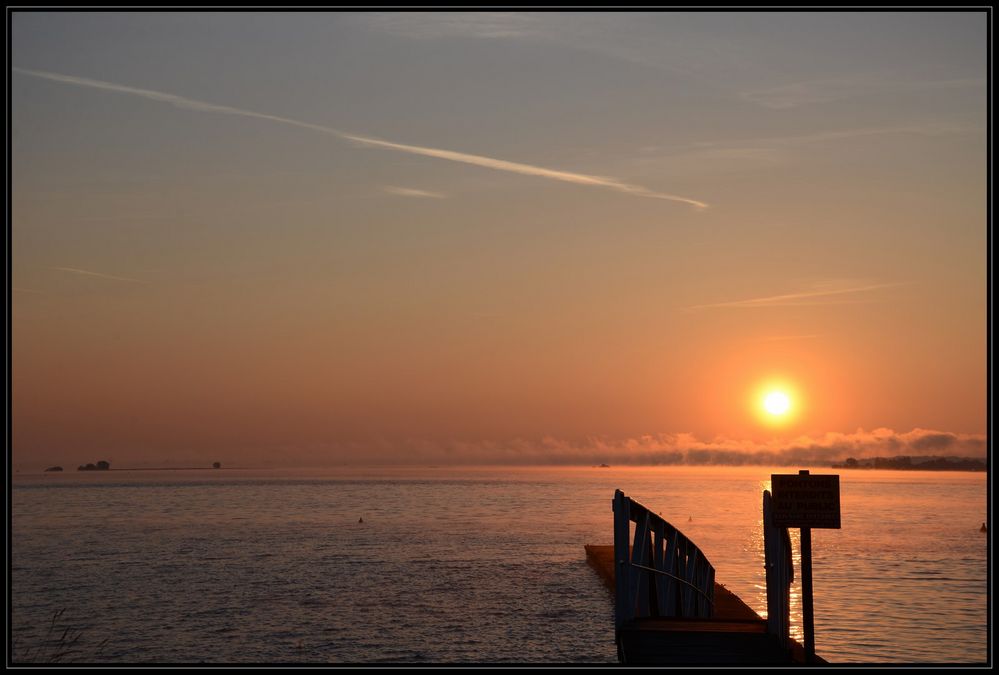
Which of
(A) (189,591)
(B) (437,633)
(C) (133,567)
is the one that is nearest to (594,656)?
(B) (437,633)

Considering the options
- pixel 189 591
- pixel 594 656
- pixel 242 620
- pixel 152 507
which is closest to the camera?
pixel 594 656

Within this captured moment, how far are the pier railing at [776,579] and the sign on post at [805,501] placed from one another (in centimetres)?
26

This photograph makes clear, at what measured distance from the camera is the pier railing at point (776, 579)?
12672 millimetres

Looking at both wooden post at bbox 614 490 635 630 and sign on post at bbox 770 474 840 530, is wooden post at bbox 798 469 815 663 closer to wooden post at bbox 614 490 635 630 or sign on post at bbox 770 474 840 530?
sign on post at bbox 770 474 840 530

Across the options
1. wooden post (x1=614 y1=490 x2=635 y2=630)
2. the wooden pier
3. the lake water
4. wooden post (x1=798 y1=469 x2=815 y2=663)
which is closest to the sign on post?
wooden post (x1=798 y1=469 x2=815 y2=663)

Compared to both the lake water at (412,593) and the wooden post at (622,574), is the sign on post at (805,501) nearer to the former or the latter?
the wooden post at (622,574)

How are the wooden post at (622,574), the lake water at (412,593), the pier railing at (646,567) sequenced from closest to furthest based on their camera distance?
the wooden post at (622,574) < the pier railing at (646,567) < the lake water at (412,593)

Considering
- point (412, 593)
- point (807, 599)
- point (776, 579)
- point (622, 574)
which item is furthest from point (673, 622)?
point (412, 593)

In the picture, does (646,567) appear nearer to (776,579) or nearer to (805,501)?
(776,579)

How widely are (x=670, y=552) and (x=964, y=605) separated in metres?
22.8

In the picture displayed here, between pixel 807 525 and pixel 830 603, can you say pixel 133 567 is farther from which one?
pixel 807 525

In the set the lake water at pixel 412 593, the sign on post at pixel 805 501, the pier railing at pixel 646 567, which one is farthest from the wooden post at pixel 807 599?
the lake water at pixel 412 593

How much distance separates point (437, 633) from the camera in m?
28.1

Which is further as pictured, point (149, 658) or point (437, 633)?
point (437, 633)
